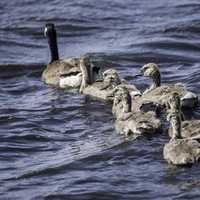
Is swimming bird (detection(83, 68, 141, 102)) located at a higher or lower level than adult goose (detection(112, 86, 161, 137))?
higher

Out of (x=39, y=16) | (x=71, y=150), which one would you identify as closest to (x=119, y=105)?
(x=71, y=150)

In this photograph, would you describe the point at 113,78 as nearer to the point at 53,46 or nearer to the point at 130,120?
the point at 130,120

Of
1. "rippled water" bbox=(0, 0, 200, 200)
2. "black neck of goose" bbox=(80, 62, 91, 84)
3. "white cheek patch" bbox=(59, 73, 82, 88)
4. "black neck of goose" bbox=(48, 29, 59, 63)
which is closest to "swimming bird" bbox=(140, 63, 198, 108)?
"rippled water" bbox=(0, 0, 200, 200)

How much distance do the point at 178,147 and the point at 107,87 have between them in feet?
13.6

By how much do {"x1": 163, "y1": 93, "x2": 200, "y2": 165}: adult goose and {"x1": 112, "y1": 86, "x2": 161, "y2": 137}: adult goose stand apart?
0.34 meters

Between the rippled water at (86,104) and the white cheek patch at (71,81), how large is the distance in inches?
9.0

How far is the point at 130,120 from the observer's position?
14.3 meters

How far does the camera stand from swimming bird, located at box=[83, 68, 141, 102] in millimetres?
16453

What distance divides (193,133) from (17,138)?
2820mm

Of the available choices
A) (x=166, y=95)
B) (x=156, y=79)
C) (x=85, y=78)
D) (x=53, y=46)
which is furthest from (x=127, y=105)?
(x=53, y=46)

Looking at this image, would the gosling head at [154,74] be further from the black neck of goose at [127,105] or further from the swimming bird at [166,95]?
the black neck of goose at [127,105]

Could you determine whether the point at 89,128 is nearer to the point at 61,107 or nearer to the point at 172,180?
the point at 61,107

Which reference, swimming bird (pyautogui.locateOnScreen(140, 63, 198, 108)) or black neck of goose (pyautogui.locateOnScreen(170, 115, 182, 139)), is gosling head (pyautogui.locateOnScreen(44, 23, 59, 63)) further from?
black neck of goose (pyautogui.locateOnScreen(170, 115, 182, 139))

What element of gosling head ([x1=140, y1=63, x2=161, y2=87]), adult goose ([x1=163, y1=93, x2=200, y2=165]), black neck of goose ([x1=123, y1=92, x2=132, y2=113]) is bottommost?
adult goose ([x1=163, y1=93, x2=200, y2=165])
